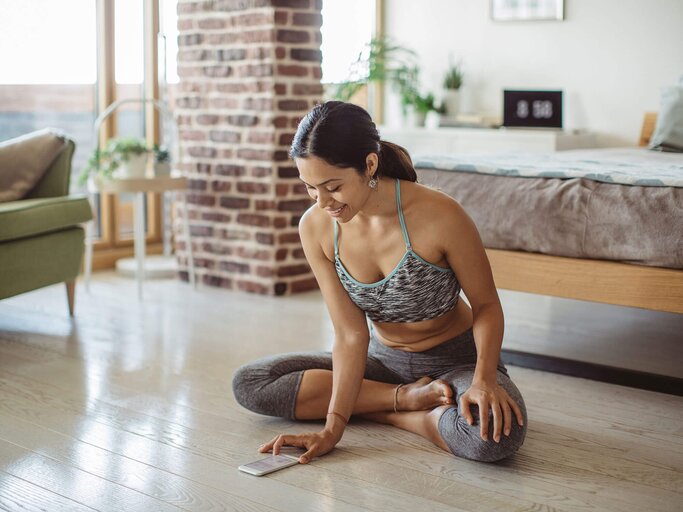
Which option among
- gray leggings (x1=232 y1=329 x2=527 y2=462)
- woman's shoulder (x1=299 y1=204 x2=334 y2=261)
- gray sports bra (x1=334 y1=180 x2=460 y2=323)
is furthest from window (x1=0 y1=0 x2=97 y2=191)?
Answer: gray sports bra (x1=334 y1=180 x2=460 y2=323)

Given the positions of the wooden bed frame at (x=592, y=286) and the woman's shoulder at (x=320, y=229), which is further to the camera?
the wooden bed frame at (x=592, y=286)

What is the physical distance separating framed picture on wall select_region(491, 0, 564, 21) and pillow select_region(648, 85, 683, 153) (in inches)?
58.2

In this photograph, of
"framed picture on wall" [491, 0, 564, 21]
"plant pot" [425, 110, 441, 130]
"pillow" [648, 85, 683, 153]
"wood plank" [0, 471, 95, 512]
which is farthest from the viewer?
"plant pot" [425, 110, 441, 130]

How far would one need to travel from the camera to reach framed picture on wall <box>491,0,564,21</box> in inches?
230

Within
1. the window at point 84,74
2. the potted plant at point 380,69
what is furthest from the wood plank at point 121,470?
the potted plant at point 380,69

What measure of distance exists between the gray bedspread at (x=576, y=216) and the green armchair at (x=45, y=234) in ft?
5.21

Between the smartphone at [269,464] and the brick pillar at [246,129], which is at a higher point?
the brick pillar at [246,129]

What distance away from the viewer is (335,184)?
2.18m

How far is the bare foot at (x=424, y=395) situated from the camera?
8.10 ft

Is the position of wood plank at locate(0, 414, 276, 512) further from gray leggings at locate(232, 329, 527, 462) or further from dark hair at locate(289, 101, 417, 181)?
dark hair at locate(289, 101, 417, 181)

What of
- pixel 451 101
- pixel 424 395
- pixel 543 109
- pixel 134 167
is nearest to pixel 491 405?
pixel 424 395

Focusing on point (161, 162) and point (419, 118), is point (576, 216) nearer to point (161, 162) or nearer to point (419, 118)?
point (161, 162)

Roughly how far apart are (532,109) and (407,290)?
3602 millimetres

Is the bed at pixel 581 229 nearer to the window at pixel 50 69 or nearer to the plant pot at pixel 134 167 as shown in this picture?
the plant pot at pixel 134 167
